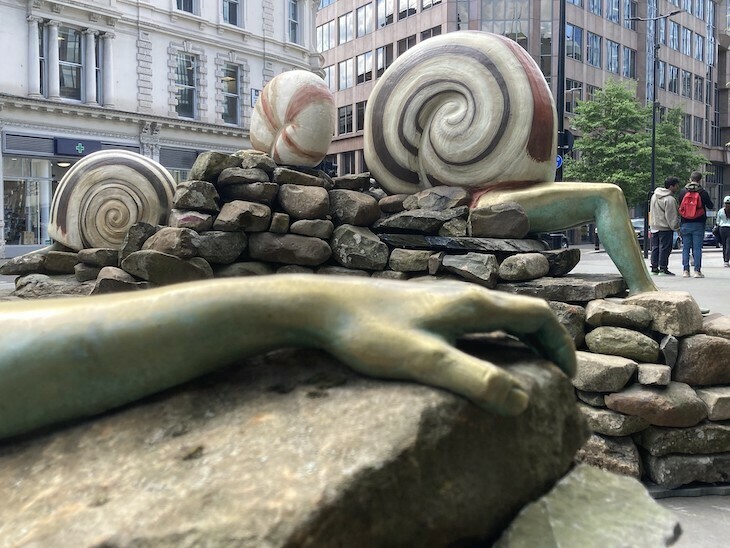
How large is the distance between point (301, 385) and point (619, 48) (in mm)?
37951

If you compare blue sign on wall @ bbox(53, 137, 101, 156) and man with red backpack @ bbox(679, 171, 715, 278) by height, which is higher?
blue sign on wall @ bbox(53, 137, 101, 156)

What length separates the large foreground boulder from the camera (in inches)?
52.6

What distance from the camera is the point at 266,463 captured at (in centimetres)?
144

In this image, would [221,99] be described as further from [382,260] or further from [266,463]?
[266,463]

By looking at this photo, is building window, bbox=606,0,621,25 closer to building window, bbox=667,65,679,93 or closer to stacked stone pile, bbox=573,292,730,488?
building window, bbox=667,65,679,93

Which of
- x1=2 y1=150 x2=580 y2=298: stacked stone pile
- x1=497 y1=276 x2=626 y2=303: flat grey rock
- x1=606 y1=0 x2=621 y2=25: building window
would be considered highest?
x1=606 y1=0 x2=621 y2=25: building window

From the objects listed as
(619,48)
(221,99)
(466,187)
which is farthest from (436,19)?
(466,187)

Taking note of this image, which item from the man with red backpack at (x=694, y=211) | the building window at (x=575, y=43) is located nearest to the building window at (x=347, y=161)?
the building window at (x=575, y=43)

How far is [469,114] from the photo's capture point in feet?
14.9

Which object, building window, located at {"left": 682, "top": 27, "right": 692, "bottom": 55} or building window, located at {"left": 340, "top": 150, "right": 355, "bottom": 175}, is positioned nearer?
building window, located at {"left": 340, "top": 150, "right": 355, "bottom": 175}

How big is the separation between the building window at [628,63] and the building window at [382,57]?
12298mm

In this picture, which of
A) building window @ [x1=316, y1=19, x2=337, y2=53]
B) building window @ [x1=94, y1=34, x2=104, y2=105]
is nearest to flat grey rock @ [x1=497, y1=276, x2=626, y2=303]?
building window @ [x1=94, y1=34, x2=104, y2=105]

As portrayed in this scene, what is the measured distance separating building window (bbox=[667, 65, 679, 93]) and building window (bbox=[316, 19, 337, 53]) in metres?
19.2

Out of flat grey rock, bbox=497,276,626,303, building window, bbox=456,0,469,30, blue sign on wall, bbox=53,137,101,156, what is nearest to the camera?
flat grey rock, bbox=497,276,626,303
